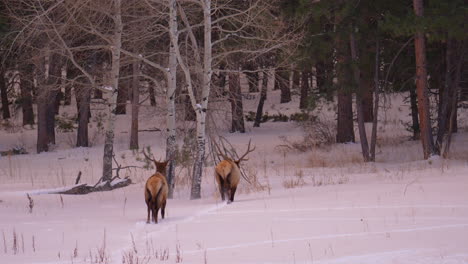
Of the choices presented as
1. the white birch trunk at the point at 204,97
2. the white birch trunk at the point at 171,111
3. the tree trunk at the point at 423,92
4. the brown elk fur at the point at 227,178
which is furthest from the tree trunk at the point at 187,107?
the tree trunk at the point at 423,92

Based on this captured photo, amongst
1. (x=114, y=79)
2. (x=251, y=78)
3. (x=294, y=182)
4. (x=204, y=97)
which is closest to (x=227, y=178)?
(x=204, y=97)

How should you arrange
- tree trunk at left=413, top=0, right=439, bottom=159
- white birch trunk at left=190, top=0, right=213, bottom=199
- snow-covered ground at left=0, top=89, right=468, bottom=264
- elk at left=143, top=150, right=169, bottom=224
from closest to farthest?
1. snow-covered ground at left=0, top=89, right=468, bottom=264
2. elk at left=143, top=150, right=169, bottom=224
3. white birch trunk at left=190, top=0, right=213, bottom=199
4. tree trunk at left=413, top=0, right=439, bottom=159

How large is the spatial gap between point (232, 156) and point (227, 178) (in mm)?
2932

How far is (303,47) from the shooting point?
20.2 metres

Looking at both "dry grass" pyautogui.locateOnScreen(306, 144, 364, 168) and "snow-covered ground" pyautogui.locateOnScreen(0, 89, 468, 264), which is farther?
"dry grass" pyautogui.locateOnScreen(306, 144, 364, 168)

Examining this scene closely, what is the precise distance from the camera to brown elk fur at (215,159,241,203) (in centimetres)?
1314

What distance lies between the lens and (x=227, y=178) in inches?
518

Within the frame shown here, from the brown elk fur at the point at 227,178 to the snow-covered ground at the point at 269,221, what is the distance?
24cm

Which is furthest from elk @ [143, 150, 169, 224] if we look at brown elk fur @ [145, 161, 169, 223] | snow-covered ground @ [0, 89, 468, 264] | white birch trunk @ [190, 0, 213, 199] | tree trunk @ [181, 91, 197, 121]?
tree trunk @ [181, 91, 197, 121]

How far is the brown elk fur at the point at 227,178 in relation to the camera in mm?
13141

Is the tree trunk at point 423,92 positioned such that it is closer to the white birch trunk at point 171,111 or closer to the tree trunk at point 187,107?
the tree trunk at point 187,107

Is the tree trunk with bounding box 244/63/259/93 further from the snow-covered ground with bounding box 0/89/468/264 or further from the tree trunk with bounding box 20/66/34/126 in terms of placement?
the tree trunk with bounding box 20/66/34/126

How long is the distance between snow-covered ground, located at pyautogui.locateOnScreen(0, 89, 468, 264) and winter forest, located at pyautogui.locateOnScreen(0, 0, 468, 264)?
0.04 meters

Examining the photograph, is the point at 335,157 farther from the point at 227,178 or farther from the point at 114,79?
→ the point at 227,178
